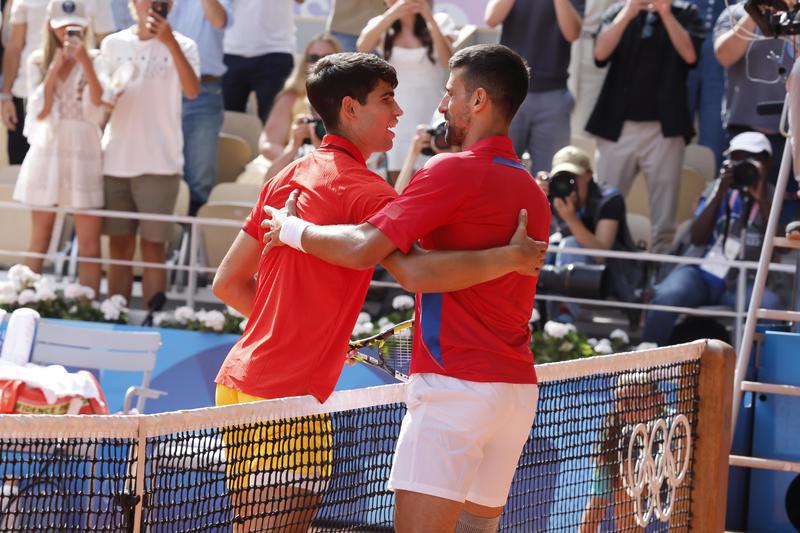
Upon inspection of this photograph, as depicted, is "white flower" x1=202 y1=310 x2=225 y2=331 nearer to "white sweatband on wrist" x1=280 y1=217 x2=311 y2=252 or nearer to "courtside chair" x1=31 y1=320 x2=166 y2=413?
"courtside chair" x1=31 y1=320 x2=166 y2=413

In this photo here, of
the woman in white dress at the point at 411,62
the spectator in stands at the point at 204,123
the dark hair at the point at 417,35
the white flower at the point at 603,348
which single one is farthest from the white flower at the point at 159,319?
the white flower at the point at 603,348

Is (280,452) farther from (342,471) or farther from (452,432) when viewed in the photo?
(452,432)

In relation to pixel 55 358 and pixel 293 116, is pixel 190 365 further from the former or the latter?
pixel 293 116

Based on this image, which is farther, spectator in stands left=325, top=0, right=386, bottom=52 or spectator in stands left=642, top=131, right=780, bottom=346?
spectator in stands left=325, top=0, right=386, bottom=52

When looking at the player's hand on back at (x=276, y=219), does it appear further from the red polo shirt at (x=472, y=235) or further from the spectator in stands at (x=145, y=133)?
the spectator in stands at (x=145, y=133)

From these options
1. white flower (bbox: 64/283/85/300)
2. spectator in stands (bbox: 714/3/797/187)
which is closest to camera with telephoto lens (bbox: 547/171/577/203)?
spectator in stands (bbox: 714/3/797/187)

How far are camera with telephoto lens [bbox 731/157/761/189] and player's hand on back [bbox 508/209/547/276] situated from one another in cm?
512

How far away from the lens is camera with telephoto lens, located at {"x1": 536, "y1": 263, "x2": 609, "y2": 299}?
26.7 ft

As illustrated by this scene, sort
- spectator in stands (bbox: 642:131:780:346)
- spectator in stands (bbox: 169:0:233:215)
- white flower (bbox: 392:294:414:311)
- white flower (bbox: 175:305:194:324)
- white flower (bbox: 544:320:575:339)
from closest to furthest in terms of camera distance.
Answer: white flower (bbox: 544:320:575:339)
spectator in stands (bbox: 642:131:780:346)
white flower (bbox: 392:294:414:311)
white flower (bbox: 175:305:194:324)
spectator in stands (bbox: 169:0:233:215)

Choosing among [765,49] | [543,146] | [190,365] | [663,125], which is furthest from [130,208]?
[765,49]

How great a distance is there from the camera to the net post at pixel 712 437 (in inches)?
199

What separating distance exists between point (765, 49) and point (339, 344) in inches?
234

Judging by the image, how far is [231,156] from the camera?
10.9 meters

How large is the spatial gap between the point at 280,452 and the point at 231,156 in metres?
7.66
